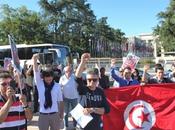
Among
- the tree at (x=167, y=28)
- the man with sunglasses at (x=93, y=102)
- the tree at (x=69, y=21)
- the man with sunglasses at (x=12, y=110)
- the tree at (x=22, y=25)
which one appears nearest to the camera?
the man with sunglasses at (x=12, y=110)

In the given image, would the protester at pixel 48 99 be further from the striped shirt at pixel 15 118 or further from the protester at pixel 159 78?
the striped shirt at pixel 15 118

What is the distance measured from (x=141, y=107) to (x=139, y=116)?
190mm

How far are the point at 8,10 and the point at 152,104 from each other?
230 feet

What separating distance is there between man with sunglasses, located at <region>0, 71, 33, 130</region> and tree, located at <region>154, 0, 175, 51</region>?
212ft

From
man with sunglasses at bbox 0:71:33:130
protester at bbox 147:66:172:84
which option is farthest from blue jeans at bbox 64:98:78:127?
man with sunglasses at bbox 0:71:33:130

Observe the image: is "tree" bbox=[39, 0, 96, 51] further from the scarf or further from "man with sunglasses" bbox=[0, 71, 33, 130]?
"man with sunglasses" bbox=[0, 71, 33, 130]

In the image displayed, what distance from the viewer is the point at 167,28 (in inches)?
2729

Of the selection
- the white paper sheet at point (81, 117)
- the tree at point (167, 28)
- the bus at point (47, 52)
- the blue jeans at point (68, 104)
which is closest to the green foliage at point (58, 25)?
the tree at point (167, 28)

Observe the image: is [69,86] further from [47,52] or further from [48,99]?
[47,52]

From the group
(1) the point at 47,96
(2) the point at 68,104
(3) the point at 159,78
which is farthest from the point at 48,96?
(2) the point at 68,104

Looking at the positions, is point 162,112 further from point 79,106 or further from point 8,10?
point 8,10

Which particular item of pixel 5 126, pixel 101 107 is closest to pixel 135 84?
pixel 101 107

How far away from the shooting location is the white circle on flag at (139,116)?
9.20 metres

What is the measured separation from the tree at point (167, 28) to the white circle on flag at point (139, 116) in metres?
61.0
